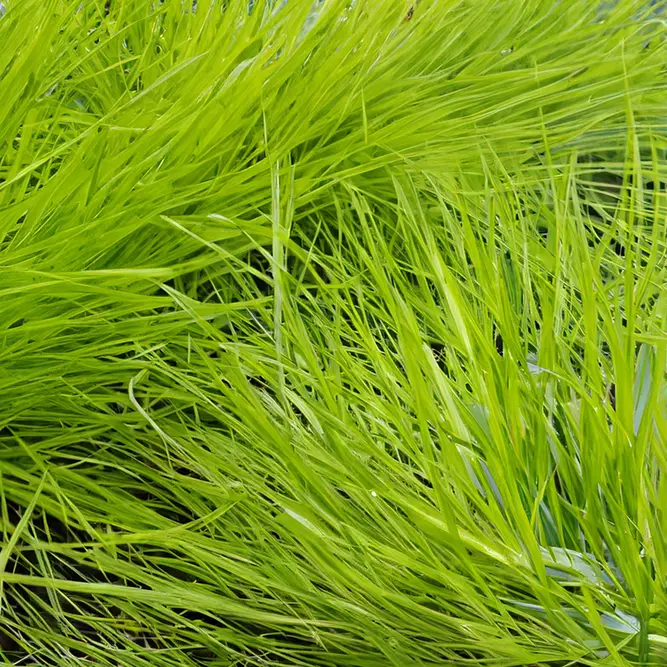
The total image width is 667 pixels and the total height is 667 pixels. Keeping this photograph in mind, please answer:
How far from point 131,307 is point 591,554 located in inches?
18.4

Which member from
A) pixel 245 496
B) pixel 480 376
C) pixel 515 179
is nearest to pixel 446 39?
pixel 515 179

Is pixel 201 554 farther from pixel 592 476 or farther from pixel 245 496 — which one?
pixel 592 476

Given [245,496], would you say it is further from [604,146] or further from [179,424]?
[604,146]

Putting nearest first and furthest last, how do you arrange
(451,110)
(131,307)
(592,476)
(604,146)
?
1. (592,476)
2. (131,307)
3. (451,110)
4. (604,146)

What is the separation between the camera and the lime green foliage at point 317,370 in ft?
1.96

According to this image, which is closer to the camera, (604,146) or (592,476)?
(592,476)

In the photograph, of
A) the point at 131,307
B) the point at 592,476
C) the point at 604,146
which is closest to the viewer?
the point at 592,476

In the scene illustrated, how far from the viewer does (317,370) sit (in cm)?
64

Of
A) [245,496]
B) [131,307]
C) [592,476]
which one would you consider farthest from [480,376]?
[131,307]

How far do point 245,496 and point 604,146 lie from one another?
696mm

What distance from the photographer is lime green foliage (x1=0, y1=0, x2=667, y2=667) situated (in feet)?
1.96

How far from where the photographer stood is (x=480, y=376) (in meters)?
0.65

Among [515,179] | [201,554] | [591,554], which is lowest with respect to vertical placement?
[591,554]

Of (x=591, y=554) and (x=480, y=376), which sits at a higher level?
(x=480, y=376)
